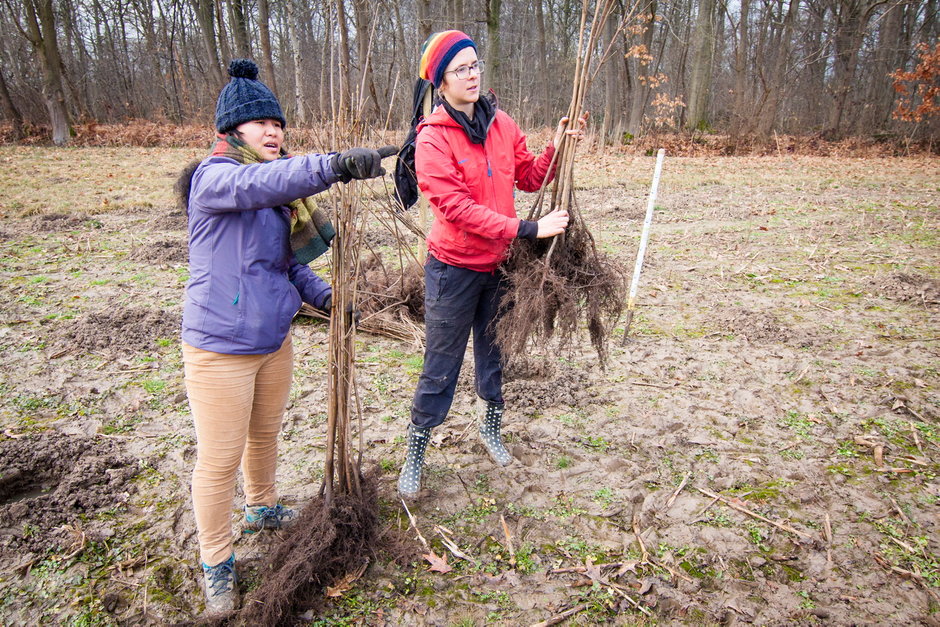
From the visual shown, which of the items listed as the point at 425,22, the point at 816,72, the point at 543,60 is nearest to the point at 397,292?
the point at 425,22

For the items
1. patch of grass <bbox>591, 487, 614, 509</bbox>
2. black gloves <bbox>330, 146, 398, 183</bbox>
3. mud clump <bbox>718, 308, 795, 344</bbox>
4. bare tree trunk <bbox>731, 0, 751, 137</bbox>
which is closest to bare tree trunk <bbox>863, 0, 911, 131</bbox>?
bare tree trunk <bbox>731, 0, 751, 137</bbox>

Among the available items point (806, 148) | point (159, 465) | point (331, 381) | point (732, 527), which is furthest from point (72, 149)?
point (806, 148)

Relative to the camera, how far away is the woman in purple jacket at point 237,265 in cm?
159

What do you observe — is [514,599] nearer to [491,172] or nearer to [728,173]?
[491,172]

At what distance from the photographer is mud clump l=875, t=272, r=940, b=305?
179 inches

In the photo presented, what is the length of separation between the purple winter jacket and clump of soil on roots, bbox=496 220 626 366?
3.07 ft

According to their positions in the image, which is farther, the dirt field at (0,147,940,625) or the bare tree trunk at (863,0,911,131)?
the bare tree trunk at (863,0,911,131)

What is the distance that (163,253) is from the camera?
19.6 feet

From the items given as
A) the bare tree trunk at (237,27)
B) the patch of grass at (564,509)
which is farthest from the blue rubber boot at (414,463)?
the bare tree trunk at (237,27)

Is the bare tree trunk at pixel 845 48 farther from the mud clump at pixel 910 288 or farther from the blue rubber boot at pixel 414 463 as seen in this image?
the blue rubber boot at pixel 414 463

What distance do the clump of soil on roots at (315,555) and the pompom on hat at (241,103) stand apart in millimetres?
1439

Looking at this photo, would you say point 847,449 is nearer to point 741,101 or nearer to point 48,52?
point 741,101

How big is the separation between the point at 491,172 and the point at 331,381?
106 centimetres

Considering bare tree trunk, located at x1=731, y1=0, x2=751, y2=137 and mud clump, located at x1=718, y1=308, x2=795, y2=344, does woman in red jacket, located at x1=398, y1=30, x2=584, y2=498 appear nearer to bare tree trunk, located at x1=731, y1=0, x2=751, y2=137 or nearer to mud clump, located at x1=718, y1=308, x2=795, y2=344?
mud clump, located at x1=718, y1=308, x2=795, y2=344
